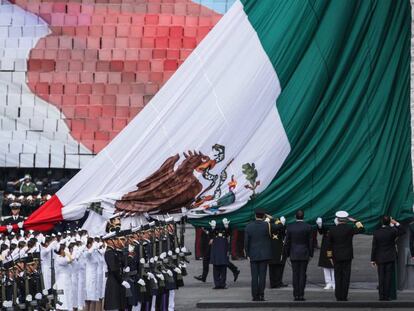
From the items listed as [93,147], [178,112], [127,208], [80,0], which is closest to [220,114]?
[178,112]

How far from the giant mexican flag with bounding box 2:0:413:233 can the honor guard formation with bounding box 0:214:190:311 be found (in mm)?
3964

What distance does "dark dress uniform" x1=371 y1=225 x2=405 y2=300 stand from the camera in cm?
2155

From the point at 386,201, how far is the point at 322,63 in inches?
68.6

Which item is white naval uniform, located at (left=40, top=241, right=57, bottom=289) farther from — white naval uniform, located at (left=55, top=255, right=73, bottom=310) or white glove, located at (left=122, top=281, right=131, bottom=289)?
white glove, located at (left=122, top=281, right=131, bottom=289)

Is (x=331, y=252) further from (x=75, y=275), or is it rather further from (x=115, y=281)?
(x=115, y=281)

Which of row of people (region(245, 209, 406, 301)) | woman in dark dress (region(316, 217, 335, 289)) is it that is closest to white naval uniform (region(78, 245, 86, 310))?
row of people (region(245, 209, 406, 301))

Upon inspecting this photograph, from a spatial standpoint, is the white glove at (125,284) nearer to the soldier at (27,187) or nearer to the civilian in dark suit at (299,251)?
the civilian in dark suit at (299,251)

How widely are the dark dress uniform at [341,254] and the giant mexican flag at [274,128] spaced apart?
6.69m

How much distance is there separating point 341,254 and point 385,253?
0.68m

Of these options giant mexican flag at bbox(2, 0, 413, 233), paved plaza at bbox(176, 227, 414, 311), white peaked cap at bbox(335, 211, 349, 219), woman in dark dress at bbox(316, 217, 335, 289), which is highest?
giant mexican flag at bbox(2, 0, 413, 233)

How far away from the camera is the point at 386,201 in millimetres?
14375

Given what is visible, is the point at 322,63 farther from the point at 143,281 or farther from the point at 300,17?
the point at 143,281

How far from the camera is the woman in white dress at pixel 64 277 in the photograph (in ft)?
65.3

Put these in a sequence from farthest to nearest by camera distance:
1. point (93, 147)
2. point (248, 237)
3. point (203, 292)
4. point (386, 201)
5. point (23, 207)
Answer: point (93, 147) < point (23, 207) < point (203, 292) < point (248, 237) < point (386, 201)
